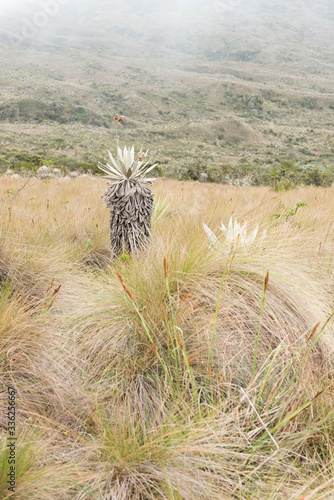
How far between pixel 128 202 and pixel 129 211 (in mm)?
80

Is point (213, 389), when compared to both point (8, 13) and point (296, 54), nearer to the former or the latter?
point (296, 54)

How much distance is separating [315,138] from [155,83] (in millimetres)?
64937

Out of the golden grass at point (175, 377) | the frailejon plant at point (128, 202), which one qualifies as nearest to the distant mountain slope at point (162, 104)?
the frailejon plant at point (128, 202)

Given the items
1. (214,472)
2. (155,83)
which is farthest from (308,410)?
(155,83)

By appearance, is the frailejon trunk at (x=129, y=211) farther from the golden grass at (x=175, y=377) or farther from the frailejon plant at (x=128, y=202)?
the golden grass at (x=175, y=377)

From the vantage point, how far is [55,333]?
1.81 metres

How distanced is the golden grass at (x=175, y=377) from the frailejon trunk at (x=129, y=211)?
2.14 ft

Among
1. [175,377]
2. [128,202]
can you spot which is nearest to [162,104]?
[128,202]

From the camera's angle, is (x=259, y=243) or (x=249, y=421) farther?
(x=259, y=243)

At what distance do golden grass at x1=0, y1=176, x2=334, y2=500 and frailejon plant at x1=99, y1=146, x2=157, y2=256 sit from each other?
66 centimetres

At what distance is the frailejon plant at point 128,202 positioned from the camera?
296 centimetres

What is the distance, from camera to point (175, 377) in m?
1.54

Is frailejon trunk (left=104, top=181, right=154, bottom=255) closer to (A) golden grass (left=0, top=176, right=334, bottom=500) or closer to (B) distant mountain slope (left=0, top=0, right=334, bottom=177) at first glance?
(A) golden grass (left=0, top=176, right=334, bottom=500)

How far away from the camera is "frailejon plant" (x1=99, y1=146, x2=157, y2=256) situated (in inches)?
117
